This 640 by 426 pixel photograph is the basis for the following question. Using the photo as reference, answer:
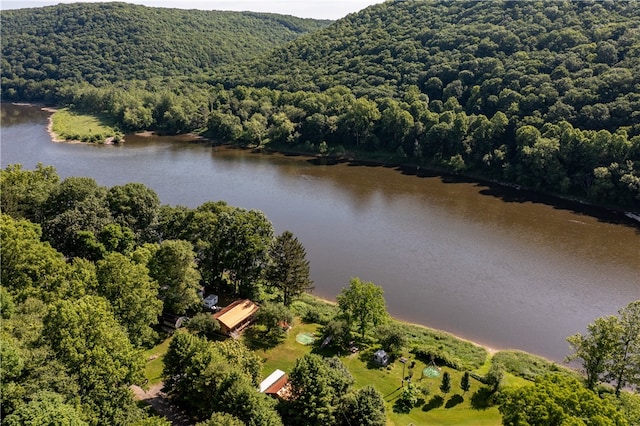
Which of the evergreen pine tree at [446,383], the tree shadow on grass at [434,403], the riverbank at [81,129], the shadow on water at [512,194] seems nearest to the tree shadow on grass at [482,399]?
the evergreen pine tree at [446,383]

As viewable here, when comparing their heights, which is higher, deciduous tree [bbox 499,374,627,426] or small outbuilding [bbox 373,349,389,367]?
deciduous tree [bbox 499,374,627,426]

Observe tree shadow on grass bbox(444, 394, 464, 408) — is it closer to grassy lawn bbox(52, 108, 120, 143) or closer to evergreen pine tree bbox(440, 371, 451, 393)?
evergreen pine tree bbox(440, 371, 451, 393)

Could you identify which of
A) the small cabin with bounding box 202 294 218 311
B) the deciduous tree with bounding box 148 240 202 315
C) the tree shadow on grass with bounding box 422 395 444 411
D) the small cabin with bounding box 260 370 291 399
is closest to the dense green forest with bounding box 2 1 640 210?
the tree shadow on grass with bounding box 422 395 444 411

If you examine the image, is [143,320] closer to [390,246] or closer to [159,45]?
[390,246]

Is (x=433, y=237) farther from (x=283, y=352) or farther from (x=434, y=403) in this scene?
(x=434, y=403)

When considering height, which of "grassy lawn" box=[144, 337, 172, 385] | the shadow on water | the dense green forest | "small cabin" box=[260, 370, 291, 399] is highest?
the dense green forest

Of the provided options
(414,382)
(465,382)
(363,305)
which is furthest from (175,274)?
(465,382)
